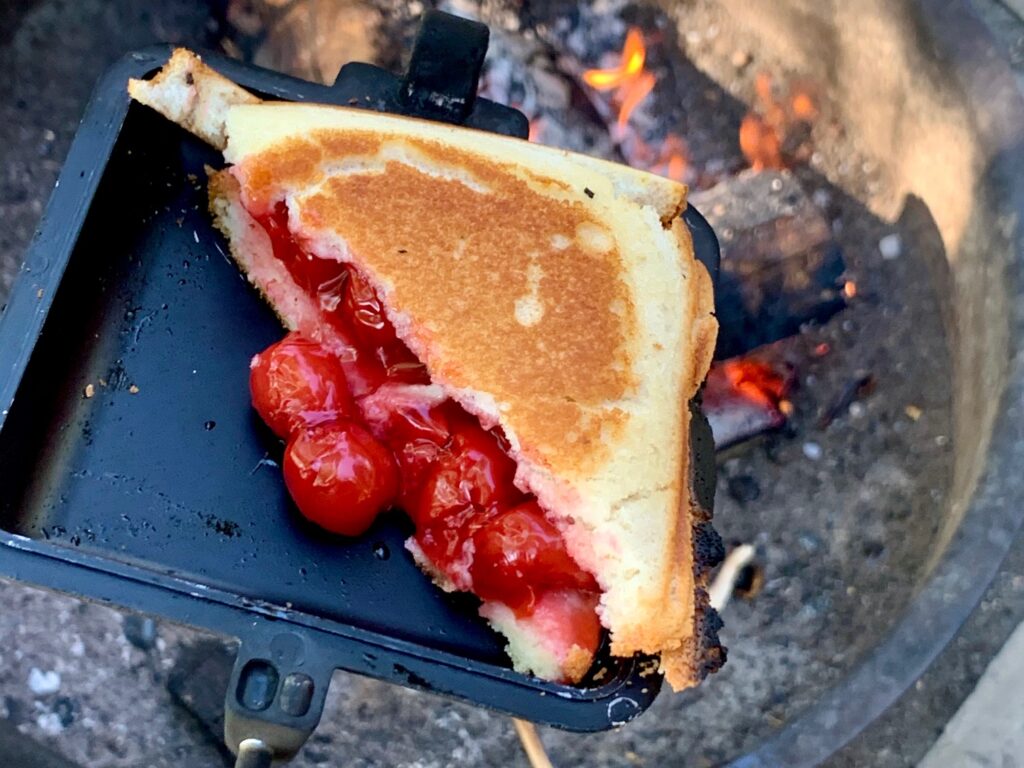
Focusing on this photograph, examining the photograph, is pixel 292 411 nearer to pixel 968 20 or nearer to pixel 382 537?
pixel 382 537

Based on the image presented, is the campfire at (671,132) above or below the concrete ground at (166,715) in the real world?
above

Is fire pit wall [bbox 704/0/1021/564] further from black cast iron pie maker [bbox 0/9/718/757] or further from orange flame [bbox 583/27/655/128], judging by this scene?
black cast iron pie maker [bbox 0/9/718/757]

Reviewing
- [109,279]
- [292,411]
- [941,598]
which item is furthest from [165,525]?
[941,598]

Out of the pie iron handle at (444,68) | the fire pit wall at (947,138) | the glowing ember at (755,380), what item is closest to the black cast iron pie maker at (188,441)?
the pie iron handle at (444,68)

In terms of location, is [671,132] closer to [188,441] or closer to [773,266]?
[773,266]

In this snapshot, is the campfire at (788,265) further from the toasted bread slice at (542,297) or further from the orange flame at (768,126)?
the toasted bread slice at (542,297)

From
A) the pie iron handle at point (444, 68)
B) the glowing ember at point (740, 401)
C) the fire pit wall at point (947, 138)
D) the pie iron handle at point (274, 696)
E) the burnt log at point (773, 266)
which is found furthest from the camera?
the glowing ember at point (740, 401)
